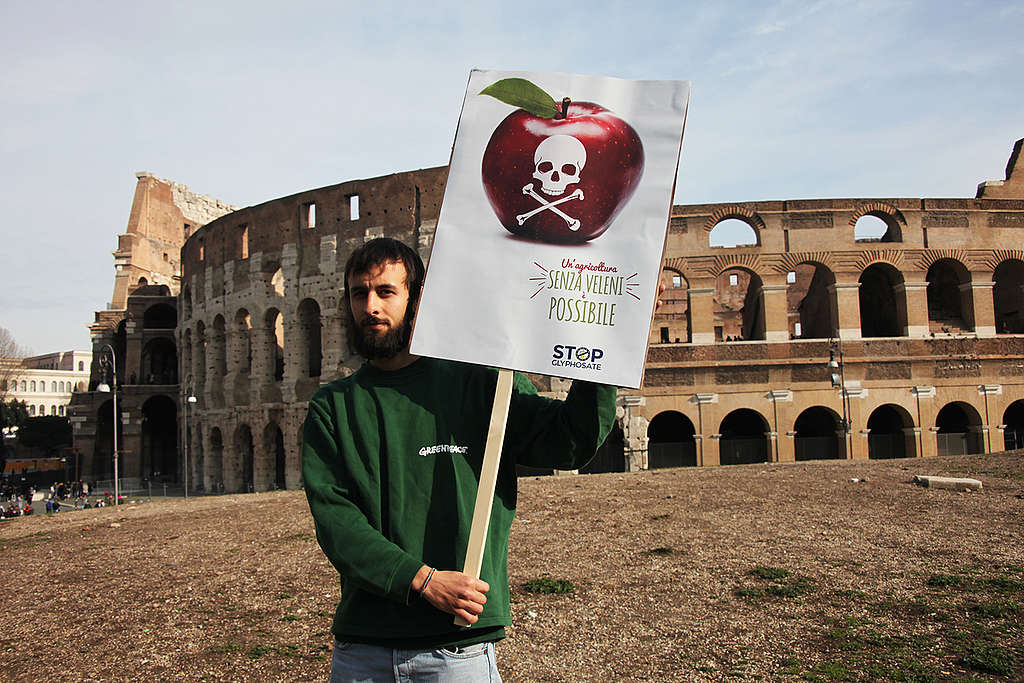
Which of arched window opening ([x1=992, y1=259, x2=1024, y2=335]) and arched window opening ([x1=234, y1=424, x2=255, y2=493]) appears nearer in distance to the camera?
arched window opening ([x1=992, y1=259, x2=1024, y2=335])

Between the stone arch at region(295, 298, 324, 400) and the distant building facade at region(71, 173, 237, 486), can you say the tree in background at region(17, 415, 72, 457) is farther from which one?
the stone arch at region(295, 298, 324, 400)

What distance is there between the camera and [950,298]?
26.4m

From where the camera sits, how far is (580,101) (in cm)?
263

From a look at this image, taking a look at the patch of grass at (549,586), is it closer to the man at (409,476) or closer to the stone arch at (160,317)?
the man at (409,476)

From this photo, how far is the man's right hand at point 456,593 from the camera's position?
7.03 ft

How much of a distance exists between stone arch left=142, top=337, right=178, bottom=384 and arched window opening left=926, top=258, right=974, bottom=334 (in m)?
38.9

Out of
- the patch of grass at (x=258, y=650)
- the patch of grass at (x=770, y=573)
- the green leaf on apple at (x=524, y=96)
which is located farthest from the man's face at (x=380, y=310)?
the patch of grass at (x=770, y=573)

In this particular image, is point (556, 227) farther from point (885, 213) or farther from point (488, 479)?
point (885, 213)

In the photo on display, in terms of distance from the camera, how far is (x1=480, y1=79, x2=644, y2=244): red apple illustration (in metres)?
2.58

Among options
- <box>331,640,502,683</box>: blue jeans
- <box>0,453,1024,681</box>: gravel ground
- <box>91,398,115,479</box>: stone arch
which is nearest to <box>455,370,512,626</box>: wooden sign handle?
<box>331,640,502,683</box>: blue jeans

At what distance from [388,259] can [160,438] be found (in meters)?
44.7

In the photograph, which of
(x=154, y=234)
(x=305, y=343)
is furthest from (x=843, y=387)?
(x=154, y=234)

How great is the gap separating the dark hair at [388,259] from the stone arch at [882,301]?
24890 mm

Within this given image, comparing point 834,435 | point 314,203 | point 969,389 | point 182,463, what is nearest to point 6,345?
point 182,463
